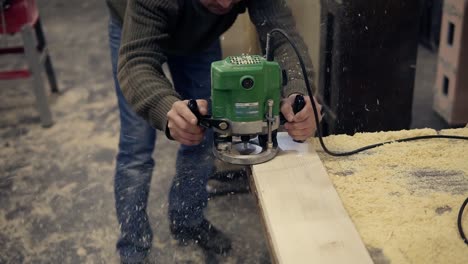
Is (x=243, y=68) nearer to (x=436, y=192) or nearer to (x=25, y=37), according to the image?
(x=436, y=192)

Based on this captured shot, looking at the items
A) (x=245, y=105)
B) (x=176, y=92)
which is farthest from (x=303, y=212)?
(x=176, y=92)

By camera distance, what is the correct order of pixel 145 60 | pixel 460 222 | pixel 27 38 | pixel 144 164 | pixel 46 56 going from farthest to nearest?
1. pixel 46 56
2. pixel 27 38
3. pixel 144 164
4. pixel 145 60
5. pixel 460 222

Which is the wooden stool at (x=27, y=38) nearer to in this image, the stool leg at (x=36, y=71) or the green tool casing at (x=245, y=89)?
the stool leg at (x=36, y=71)

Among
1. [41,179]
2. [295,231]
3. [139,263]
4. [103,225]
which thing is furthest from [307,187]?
[41,179]

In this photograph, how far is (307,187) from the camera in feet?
3.78

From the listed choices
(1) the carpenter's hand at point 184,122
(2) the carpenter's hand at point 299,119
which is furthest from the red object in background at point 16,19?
(2) the carpenter's hand at point 299,119

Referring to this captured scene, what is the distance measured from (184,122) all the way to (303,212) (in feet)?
1.11

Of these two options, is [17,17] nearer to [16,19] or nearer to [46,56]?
→ [16,19]

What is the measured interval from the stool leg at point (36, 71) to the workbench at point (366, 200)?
1.83 metres

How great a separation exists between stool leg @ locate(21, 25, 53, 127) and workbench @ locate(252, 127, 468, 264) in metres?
1.83

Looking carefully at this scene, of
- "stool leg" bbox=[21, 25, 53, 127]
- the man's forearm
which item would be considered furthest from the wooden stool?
the man's forearm

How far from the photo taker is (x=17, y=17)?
2.74m

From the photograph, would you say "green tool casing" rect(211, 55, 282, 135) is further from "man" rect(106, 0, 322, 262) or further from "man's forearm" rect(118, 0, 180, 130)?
"man's forearm" rect(118, 0, 180, 130)

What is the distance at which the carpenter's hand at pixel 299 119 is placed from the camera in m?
1.26
